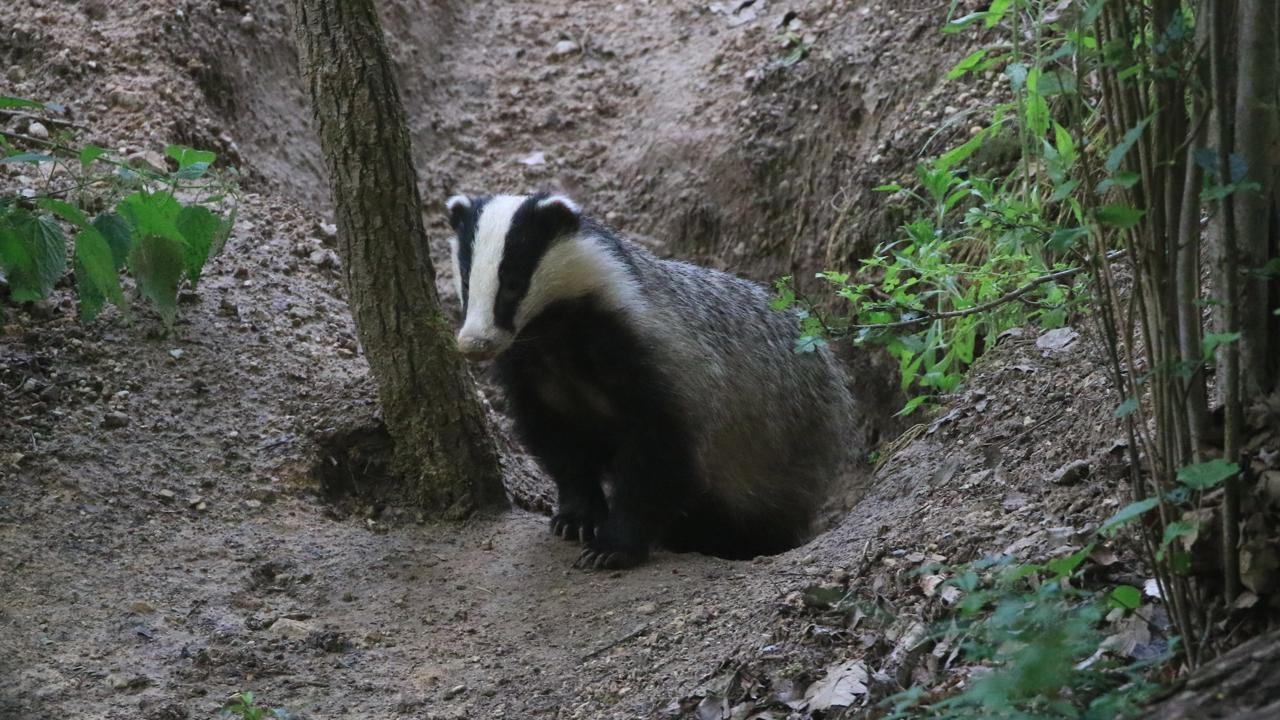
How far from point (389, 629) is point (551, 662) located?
622 mm

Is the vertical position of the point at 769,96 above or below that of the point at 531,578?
above

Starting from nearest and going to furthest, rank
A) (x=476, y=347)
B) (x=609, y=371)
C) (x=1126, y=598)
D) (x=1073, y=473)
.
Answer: (x=1126, y=598)
(x=1073, y=473)
(x=476, y=347)
(x=609, y=371)

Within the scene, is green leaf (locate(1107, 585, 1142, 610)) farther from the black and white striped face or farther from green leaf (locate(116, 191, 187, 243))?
green leaf (locate(116, 191, 187, 243))

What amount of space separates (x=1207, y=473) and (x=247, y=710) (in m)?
2.39

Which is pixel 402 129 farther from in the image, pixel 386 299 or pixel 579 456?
pixel 579 456

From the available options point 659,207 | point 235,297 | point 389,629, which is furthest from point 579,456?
point 659,207

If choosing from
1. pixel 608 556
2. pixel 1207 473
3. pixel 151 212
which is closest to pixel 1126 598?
pixel 1207 473

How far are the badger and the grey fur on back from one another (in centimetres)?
1

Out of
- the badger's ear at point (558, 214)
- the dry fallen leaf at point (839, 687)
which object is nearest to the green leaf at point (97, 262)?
the badger's ear at point (558, 214)

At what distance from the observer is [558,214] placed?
4633 mm

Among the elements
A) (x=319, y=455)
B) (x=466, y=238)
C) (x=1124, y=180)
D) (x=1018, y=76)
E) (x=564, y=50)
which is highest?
(x=564, y=50)

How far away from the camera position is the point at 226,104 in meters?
6.68

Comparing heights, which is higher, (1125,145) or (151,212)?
(1125,145)

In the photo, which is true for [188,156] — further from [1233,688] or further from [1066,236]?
[1233,688]
